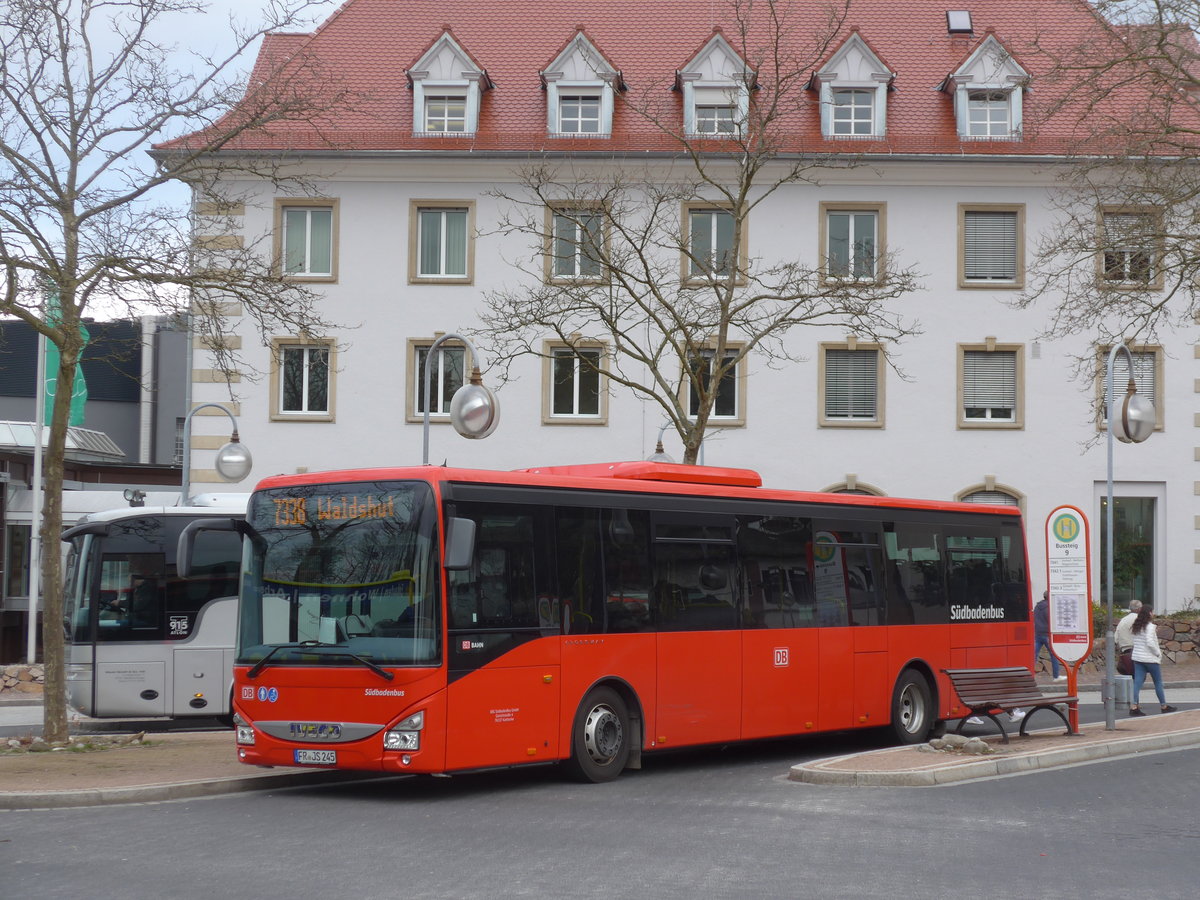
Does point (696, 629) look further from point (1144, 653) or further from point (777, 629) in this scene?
point (1144, 653)

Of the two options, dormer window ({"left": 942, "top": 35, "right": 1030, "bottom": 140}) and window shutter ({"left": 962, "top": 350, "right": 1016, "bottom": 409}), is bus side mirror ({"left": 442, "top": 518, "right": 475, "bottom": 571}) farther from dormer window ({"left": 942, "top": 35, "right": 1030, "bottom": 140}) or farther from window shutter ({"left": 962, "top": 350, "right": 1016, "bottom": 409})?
dormer window ({"left": 942, "top": 35, "right": 1030, "bottom": 140})

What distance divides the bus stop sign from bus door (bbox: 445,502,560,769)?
7.29m

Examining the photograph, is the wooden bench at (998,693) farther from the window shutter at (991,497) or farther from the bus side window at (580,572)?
the window shutter at (991,497)

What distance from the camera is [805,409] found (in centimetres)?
3559

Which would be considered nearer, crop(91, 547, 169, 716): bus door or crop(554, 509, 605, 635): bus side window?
crop(554, 509, 605, 635): bus side window

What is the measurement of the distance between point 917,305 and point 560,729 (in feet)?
76.9

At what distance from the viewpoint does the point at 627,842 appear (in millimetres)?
10734

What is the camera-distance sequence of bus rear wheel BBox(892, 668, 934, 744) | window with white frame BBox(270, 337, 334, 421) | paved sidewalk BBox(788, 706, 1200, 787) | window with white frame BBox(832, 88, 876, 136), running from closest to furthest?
paved sidewalk BBox(788, 706, 1200, 787)
bus rear wheel BBox(892, 668, 934, 744)
window with white frame BBox(270, 337, 334, 421)
window with white frame BBox(832, 88, 876, 136)

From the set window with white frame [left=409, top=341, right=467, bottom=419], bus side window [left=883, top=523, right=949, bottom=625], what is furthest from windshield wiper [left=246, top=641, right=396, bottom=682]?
window with white frame [left=409, top=341, right=467, bottom=419]

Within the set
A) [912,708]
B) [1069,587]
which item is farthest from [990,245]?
[912,708]

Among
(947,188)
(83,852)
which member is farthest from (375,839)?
(947,188)

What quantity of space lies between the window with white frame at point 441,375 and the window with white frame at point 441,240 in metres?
1.70

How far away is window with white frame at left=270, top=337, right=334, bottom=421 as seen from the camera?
116ft

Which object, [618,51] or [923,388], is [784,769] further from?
[618,51]
